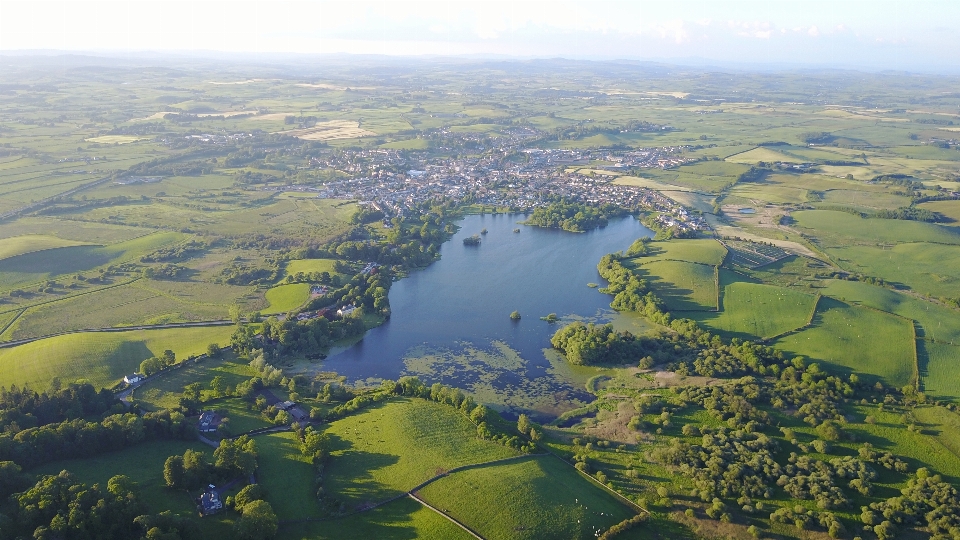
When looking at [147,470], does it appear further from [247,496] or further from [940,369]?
[940,369]

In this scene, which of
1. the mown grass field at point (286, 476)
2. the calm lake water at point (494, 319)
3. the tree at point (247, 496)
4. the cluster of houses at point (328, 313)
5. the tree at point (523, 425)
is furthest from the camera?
the cluster of houses at point (328, 313)

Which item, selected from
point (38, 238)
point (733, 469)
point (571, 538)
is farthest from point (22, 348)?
point (733, 469)

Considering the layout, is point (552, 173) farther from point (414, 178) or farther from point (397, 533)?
point (397, 533)

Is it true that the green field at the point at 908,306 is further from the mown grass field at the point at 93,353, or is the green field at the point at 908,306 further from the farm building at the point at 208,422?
the mown grass field at the point at 93,353

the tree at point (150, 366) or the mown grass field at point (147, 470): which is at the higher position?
the tree at point (150, 366)

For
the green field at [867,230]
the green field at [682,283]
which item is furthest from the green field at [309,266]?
the green field at [867,230]

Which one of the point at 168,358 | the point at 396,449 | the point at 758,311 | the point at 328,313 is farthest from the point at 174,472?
the point at 758,311

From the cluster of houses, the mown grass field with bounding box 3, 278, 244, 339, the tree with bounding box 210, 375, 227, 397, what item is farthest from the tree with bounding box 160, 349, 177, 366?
the cluster of houses

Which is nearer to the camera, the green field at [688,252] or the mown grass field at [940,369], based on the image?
the mown grass field at [940,369]
